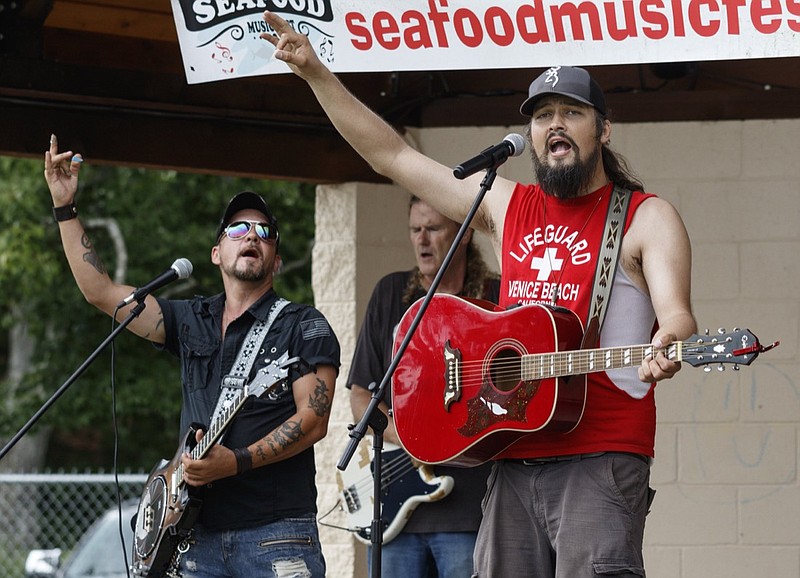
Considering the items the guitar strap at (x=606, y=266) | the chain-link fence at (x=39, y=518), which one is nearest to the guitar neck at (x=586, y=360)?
the guitar strap at (x=606, y=266)

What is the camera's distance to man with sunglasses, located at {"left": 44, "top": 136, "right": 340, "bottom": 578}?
14.1ft

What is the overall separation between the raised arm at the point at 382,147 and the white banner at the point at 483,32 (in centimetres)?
50

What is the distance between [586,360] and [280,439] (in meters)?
1.24

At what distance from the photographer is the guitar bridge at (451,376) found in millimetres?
Result: 3887

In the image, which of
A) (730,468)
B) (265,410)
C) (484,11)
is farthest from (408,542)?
(484,11)

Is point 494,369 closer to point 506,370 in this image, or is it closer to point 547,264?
point 506,370

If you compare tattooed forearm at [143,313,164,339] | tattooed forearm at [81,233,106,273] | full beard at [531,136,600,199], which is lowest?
tattooed forearm at [143,313,164,339]

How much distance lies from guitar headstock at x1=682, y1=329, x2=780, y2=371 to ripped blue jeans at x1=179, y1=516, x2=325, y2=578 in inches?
64.6

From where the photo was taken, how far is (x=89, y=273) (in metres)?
4.72

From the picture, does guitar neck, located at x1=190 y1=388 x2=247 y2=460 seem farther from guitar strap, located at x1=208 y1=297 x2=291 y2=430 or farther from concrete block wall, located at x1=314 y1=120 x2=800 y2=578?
concrete block wall, located at x1=314 y1=120 x2=800 y2=578

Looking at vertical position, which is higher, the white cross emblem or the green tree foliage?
the green tree foliage

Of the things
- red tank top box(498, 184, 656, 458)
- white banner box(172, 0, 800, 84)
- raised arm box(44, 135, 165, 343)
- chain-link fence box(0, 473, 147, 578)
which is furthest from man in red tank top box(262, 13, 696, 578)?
chain-link fence box(0, 473, 147, 578)

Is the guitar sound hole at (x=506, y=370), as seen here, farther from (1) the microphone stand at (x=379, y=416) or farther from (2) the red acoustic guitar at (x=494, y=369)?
(1) the microphone stand at (x=379, y=416)

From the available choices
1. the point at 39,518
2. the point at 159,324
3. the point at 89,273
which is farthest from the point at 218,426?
the point at 39,518
